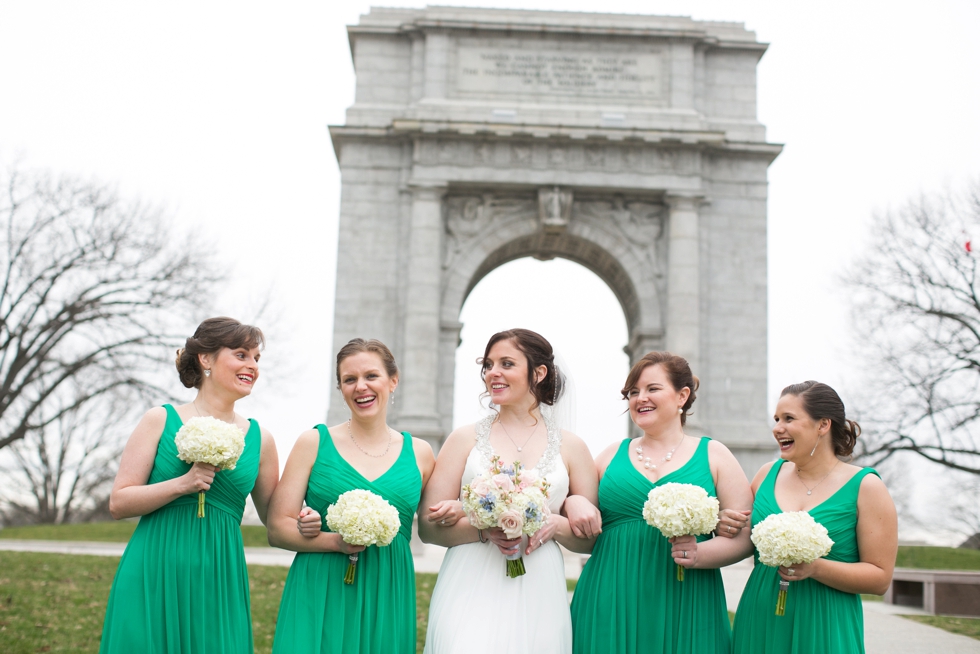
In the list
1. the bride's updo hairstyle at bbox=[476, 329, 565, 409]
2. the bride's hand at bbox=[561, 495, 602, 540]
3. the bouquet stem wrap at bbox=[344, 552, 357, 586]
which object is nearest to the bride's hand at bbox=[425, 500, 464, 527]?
the bouquet stem wrap at bbox=[344, 552, 357, 586]

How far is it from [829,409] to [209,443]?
149 inches

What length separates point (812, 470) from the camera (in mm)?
6168

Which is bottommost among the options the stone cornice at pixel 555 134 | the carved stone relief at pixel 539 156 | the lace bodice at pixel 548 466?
the lace bodice at pixel 548 466

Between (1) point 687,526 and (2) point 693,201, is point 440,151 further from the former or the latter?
(1) point 687,526

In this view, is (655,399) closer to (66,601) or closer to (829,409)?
(829,409)

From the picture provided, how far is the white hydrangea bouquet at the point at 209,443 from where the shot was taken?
18.2 ft

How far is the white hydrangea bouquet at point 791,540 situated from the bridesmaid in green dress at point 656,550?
0.44m

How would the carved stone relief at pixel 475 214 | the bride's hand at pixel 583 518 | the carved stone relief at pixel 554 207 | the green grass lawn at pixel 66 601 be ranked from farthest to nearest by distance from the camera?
the carved stone relief at pixel 475 214 → the carved stone relief at pixel 554 207 → the green grass lawn at pixel 66 601 → the bride's hand at pixel 583 518

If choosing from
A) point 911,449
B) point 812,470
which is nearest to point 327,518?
point 812,470

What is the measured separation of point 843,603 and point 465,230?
70.8 ft

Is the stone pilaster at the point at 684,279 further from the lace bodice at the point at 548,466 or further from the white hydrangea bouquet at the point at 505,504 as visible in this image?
the white hydrangea bouquet at the point at 505,504

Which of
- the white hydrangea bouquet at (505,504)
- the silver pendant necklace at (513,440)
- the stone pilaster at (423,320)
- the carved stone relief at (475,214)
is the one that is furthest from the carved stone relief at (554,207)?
the white hydrangea bouquet at (505,504)

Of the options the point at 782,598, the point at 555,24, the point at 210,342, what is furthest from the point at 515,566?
the point at 555,24

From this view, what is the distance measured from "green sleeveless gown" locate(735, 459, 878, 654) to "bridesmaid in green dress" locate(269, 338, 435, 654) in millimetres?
2136
